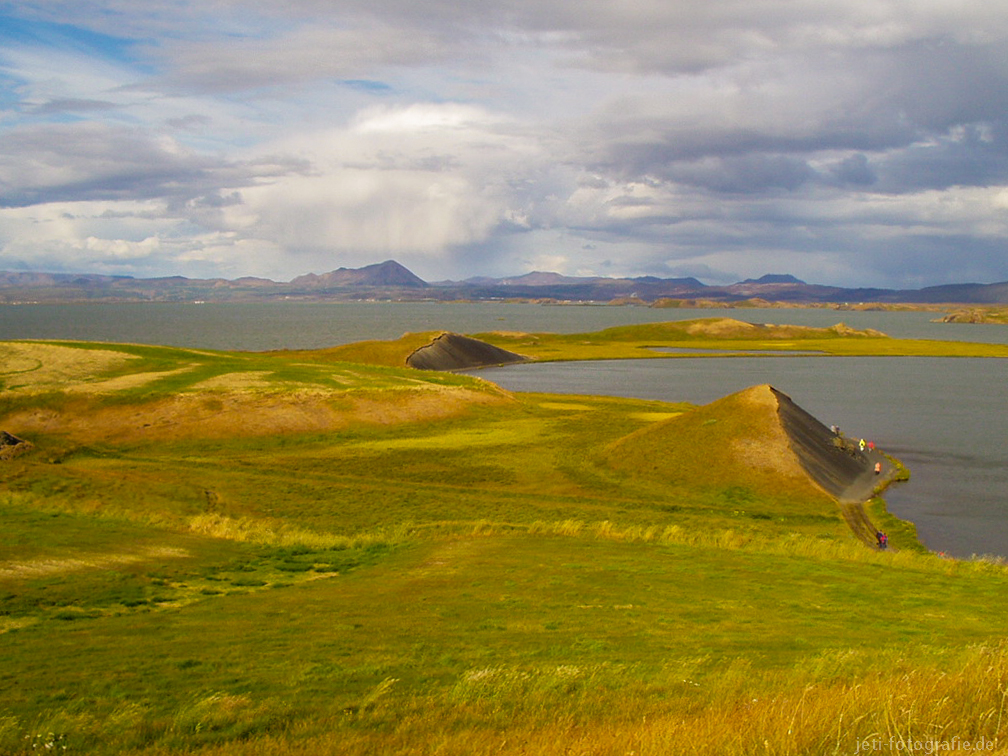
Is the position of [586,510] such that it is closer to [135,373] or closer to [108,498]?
[108,498]

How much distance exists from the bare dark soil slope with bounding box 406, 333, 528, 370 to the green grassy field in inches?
2473

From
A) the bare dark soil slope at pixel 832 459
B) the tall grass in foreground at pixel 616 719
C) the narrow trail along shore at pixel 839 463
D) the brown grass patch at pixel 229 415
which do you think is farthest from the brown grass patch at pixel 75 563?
the brown grass patch at pixel 229 415

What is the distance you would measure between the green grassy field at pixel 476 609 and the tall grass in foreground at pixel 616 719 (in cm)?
5

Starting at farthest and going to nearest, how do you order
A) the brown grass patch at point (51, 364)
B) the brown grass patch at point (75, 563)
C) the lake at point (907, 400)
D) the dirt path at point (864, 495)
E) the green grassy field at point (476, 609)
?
the brown grass patch at point (51, 364), the lake at point (907, 400), the dirt path at point (864, 495), the brown grass patch at point (75, 563), the green grassy field at point (476, 609)

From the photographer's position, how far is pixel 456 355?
122 meters

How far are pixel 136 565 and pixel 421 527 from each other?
12.1m

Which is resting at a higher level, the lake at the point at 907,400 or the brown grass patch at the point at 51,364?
the brown grass patch at the point at 51,364

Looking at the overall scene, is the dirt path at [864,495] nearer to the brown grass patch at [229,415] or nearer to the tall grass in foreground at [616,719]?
the tall grass in foreground at [616,719]

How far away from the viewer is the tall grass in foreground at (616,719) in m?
7.68

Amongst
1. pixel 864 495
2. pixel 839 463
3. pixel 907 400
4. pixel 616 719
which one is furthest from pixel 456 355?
pixel 616 719

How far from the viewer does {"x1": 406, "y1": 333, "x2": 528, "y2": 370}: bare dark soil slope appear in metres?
112

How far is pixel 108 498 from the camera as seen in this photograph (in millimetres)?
31500

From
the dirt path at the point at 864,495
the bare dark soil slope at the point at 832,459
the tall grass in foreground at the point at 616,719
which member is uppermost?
the tall grass in foreground at the point at 616,719

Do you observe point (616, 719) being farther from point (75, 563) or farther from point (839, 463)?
point (839, 463)
